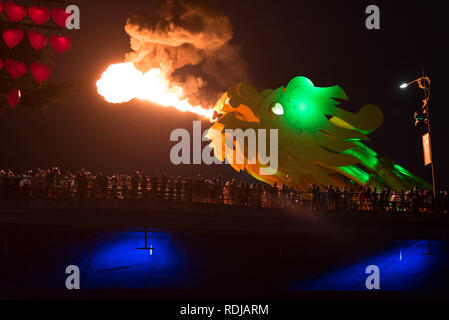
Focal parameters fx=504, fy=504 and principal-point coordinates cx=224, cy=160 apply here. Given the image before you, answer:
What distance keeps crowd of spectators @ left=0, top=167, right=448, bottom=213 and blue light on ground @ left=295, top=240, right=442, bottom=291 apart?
6.54 feet

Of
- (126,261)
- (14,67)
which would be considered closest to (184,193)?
Answer: (126,261)

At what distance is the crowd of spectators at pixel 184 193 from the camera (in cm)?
1973

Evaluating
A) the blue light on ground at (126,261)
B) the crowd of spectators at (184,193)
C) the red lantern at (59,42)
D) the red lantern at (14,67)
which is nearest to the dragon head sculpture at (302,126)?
the crowd of spectators at (184,193)

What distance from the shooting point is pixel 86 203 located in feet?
65.4

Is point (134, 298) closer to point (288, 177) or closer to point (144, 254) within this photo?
point (144, 254)

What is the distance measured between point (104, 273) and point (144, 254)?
1677 millimetres

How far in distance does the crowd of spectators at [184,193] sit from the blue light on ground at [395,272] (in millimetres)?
1993

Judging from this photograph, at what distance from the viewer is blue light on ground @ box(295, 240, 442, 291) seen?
20875 millimetres

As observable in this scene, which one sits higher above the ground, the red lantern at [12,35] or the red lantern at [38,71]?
the red lantern at [12,35]

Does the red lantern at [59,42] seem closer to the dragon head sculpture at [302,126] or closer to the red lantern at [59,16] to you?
the red lantern at [59,16]

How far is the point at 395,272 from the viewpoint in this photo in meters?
20.9

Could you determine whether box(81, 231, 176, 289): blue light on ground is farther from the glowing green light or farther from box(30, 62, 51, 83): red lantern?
the glowing green light
